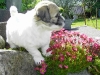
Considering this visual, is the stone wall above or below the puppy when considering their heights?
below

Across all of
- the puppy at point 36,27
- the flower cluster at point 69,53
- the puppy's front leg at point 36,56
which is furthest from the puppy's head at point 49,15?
the flower cluster at point 69,53

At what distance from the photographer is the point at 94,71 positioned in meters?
4.31

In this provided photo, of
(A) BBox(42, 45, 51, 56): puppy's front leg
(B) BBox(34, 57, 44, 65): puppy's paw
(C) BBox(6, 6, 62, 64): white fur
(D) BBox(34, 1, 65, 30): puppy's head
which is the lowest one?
(B) BBox(34, 57, 44, 65): puppy's paw

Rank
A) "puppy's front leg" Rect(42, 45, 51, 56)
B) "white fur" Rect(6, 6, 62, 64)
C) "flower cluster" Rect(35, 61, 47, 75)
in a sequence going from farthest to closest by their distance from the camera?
1. "puppy's front leg" Rect(42, 45, 51, 56)
2. "flower cluster" Rect(35, 61, 47, 75)
3. "white fur" Rect(6, 6, 62, 64)

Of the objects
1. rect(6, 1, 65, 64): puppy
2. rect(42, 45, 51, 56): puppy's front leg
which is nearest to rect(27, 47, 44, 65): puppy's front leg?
rect(6, 1, 65, 64): puppy

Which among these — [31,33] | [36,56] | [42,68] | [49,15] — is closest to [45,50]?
[36,56]

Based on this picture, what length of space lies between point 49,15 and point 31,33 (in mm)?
325

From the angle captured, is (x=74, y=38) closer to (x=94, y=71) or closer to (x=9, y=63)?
(x=94, y=71)

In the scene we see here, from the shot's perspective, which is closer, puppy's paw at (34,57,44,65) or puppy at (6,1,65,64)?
puppy at (6,1,65,64)

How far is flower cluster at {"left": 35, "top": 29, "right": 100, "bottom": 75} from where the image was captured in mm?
3643

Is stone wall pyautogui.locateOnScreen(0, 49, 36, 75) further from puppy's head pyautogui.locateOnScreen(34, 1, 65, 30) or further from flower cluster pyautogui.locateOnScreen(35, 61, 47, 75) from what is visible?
puppy's head pyautogui.locateOnScreen(34, 1, 65, 30)

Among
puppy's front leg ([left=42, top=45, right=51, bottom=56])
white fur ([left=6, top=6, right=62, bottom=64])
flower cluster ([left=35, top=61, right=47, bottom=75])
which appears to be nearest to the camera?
white fur ([left=6, top=6, right=62, bottom=64])

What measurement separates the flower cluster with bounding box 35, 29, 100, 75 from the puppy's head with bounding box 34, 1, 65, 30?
1.91 feet

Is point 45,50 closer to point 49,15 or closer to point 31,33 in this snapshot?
point 31,33
